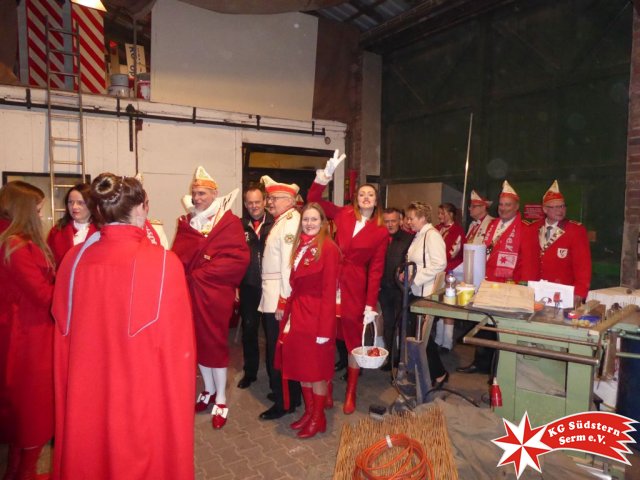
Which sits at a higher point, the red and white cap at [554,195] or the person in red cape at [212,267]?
the red and white cap at [554,195]

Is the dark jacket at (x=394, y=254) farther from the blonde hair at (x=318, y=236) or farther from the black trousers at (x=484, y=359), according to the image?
the blonde hair at (x=318, y=236)

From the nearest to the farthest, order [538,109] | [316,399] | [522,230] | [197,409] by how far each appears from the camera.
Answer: [316,399] < [197,409] < [522,230] < [538,109]

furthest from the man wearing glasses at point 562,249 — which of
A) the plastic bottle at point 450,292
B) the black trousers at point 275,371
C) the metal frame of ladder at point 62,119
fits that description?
the metal frame of ladder at point 62,119

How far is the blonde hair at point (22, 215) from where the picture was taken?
272 centimetres

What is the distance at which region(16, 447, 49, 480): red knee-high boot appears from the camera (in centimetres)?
274

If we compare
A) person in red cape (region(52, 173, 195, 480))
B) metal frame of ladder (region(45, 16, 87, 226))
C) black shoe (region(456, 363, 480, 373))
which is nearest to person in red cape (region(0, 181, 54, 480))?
person in red cape (region(52, 173, 195, 480))

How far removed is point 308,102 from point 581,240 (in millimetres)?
4916

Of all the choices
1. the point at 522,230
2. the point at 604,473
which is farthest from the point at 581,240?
the point at 604,473

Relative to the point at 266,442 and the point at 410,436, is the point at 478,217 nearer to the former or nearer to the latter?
the point at 410,436

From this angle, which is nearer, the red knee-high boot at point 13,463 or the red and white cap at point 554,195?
the red knee-high boot at point 13,463

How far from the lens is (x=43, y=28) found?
6.65 meters

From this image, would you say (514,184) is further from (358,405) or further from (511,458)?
(511,458)

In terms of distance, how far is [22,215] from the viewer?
2.77 metres

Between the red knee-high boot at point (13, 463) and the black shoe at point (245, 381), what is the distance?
198 cm
